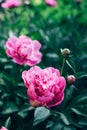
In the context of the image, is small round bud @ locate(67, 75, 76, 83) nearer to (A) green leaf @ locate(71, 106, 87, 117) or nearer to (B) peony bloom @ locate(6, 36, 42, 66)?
(A) green leaf @ locate(71, 106, 87, 117)

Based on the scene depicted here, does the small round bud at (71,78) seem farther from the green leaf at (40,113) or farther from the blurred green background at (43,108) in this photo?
the green leaf at (40,113)

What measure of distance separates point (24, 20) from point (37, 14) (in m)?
0.45

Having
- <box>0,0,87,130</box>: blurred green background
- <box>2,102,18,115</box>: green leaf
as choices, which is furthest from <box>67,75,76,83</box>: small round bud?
<box>2,102,18,115</box>: green leaf

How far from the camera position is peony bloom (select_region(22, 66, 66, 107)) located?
5.29 ft

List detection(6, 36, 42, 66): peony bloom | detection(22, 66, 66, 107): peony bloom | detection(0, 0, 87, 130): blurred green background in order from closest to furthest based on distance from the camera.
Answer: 1. detection(22, 66, 66, 107): peony bloom
2. detection(0, 0, 87, 130): blurred green background
3. detection(6, 36, 42, 66): peony bloom

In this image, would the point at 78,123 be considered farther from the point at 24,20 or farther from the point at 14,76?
the point at 24,20

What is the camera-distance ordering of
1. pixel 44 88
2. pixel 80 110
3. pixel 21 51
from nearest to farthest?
pixel 44 88, pixel 80 110, pixel 21 51

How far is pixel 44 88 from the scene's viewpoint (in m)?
1.63

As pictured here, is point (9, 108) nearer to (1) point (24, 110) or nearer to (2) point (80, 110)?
(1) point (24, 110)

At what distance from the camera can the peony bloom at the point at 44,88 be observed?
1614mm

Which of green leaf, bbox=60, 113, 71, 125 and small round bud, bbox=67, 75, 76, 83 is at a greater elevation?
small round bud, bbox=67, 75, 76, 83

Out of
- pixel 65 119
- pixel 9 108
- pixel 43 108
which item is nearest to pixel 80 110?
pixel 65 119

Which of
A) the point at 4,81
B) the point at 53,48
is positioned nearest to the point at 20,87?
the point at 4,81

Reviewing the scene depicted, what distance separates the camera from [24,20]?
332cm
